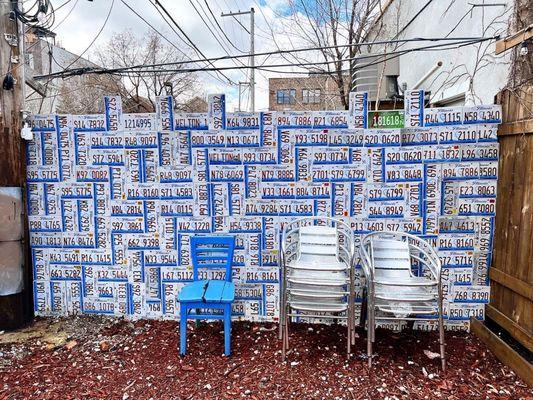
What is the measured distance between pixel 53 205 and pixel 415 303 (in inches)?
129

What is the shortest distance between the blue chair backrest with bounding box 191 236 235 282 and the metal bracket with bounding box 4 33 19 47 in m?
2.31

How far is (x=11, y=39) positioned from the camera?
9.80 ft

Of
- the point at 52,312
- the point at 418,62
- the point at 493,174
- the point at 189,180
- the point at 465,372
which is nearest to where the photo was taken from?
the point at 465,372

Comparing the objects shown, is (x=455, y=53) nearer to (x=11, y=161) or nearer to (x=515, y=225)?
(x=515, y=225)

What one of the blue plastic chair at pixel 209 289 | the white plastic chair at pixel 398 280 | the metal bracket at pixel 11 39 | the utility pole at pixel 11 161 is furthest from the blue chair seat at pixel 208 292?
the metal bracket at pixel 11 39

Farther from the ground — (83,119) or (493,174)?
(83,119)

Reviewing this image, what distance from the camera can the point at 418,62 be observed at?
6.45 meters

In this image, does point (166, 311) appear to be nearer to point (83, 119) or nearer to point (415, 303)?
point (83, 119)

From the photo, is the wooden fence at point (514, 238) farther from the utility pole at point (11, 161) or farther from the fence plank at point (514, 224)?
the utility pole at point (11, 161)

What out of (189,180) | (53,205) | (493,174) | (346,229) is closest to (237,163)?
(189,180)

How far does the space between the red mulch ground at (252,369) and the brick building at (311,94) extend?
146 inches

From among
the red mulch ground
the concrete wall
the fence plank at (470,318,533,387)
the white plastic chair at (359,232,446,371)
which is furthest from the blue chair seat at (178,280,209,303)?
the concrete wall

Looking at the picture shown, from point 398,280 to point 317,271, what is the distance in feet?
2.11

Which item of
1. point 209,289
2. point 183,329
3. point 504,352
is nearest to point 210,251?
point 209,289
